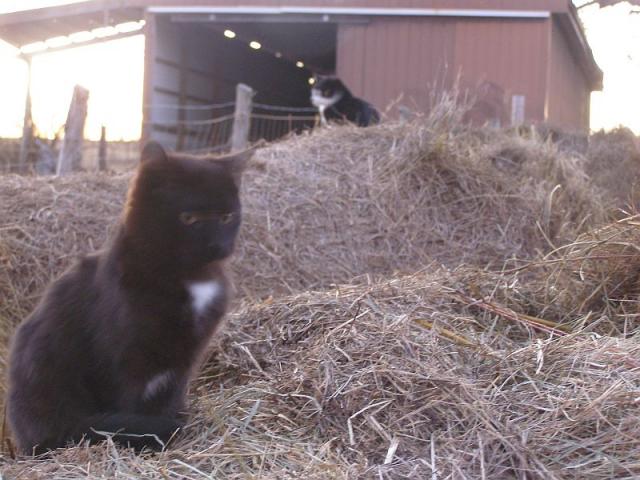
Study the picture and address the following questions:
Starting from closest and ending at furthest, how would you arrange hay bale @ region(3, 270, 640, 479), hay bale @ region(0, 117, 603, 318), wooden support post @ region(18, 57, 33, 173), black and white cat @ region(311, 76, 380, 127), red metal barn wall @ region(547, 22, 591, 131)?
hay bale @ region(3, 270, 640, 479) < hay bale @ region(0, 117, 603, 318) < wooden support post @ region(18, 57, 33, 173) < black and white cat @ region(311, 76, 380, 127) < red metal barn wall @ region(547, 22, 591, 131)

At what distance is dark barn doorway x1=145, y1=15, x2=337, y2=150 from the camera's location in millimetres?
14734

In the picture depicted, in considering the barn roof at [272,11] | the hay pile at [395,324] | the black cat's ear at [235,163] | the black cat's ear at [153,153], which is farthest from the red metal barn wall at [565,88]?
the black cat's ear at [153,153]

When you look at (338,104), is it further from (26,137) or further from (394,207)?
(394,207)

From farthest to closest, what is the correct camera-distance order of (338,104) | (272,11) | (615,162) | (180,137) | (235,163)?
(180,137) → (272,11) → (338,104) → (615,162) → (235,163)

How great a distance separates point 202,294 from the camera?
8.46 feet

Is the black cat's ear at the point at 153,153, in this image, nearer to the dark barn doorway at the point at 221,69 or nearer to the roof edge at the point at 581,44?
the dark barn doorway at the point at 221,69

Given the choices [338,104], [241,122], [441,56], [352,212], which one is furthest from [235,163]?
[441,56]

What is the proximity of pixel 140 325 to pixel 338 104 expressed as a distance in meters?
9.40

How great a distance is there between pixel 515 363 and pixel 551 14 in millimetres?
11749

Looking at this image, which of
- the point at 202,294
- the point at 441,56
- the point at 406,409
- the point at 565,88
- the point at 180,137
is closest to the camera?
the point at 406,409

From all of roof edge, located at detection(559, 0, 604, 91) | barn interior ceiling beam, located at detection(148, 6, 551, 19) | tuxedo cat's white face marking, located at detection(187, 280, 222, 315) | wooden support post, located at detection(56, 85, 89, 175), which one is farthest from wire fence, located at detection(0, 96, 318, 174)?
tuxedo cat's white face marking, located at detection(187, 280, 222, 315)

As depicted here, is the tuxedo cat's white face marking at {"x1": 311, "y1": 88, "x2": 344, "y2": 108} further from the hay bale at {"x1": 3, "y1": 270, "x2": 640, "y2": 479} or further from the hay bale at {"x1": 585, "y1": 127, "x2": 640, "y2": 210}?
the hay bale at {"x1": 3, "y1": 270, "x2": 640, "y2": 479}

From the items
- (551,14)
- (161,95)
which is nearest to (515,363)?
(551,14)

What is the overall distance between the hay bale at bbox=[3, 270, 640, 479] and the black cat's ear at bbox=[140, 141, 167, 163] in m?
0.86
